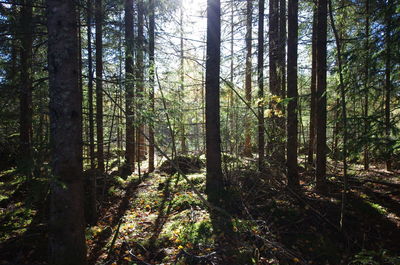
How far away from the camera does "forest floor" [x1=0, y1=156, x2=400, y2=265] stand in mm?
4746

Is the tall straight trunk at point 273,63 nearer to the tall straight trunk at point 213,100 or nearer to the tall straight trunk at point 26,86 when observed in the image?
the tall straight trunk at point 213,100

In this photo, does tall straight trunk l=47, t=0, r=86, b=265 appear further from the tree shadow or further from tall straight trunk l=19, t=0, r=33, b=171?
the tree shadow

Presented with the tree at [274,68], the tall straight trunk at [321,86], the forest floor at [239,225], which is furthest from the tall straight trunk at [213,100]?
the tall straight trunk at [321,86]

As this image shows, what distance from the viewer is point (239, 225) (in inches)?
213

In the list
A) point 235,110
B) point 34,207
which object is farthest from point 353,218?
point 34,207

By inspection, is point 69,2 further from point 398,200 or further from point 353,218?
point 398,200

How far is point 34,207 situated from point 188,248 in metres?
5.21

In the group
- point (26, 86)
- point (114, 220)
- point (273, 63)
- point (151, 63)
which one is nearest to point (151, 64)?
point (151, 63)

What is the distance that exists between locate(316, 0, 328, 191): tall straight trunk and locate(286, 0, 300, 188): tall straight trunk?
0.67 metres

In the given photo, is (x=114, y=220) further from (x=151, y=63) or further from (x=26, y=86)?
(x=151, y=63)

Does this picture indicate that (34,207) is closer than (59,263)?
No

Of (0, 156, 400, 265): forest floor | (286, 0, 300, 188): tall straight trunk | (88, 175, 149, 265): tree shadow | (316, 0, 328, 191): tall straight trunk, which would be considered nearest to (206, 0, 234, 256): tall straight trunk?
(0, 156, 400, 265): forest floor

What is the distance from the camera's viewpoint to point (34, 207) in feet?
23.0

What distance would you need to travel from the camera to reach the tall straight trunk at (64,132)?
334cm
